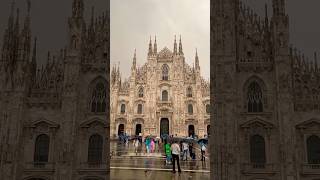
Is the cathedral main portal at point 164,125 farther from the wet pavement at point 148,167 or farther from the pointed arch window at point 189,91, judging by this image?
the wet pavement at point 148,167

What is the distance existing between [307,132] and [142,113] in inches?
739

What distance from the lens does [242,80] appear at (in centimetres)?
1973

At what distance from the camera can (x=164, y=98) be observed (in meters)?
35.7

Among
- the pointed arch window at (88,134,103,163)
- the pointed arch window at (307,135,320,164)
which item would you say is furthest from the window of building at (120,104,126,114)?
the pointed arch window at (307,135,320,164)

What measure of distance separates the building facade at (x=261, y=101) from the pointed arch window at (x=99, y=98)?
19.2 feet

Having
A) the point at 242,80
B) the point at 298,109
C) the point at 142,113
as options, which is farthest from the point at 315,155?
the point at 142,113

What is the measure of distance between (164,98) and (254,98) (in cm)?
1665

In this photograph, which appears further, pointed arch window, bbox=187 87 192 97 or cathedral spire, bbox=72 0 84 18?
pointed arch window, bbox=187 87 192 97

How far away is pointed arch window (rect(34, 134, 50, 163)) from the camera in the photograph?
64.0 ft

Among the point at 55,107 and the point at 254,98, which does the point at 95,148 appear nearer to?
the point at 55,107

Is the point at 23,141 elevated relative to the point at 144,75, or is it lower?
lower

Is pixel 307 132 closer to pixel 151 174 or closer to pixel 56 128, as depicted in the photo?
pixel 151 174

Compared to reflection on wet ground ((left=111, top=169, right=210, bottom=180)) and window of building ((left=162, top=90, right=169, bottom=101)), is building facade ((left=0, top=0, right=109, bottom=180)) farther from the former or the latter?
window of building ((left=162, top=90, right=169, bottom=101))

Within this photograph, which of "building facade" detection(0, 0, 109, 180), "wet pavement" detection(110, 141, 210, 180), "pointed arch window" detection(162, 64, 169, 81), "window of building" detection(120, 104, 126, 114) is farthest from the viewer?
"pointed arch window" detection(162, 64, 169, 81)
